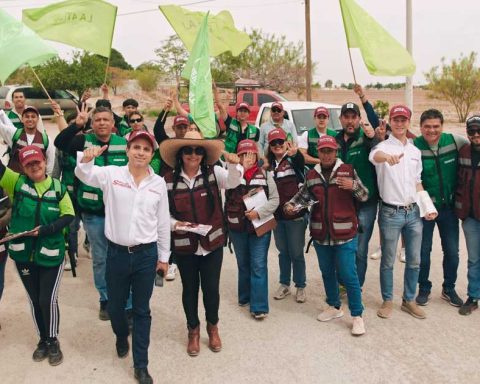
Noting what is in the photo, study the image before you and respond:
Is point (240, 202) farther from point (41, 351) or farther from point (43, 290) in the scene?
point (41, 351)

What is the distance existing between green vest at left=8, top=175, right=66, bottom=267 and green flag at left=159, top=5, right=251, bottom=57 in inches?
101

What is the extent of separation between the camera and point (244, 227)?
15.2 feet

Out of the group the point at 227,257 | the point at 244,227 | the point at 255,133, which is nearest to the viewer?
the point at 244,227

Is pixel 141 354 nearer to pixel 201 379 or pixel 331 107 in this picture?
pixel 201 379

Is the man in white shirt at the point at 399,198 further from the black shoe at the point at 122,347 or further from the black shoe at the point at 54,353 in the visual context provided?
the black shoe at the point at 54,353

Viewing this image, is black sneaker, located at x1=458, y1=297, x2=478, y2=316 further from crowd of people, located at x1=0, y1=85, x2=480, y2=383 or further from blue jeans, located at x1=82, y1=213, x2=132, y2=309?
blue jeans, located at x1=82, y1=213, x2=132, y2=309

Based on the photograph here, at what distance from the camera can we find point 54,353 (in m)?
4.02

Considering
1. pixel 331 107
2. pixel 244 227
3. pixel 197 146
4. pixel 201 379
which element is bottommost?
pixel 201 379

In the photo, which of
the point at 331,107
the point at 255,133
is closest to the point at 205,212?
the point at 255,133

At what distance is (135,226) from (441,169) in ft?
10.2

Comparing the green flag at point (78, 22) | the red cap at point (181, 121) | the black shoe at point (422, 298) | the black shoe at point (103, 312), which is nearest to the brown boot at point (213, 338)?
the black shoe at point (103, 312)

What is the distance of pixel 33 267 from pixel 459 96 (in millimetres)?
28935

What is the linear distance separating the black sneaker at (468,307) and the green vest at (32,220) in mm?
3906

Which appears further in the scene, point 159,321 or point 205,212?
point 159,321
